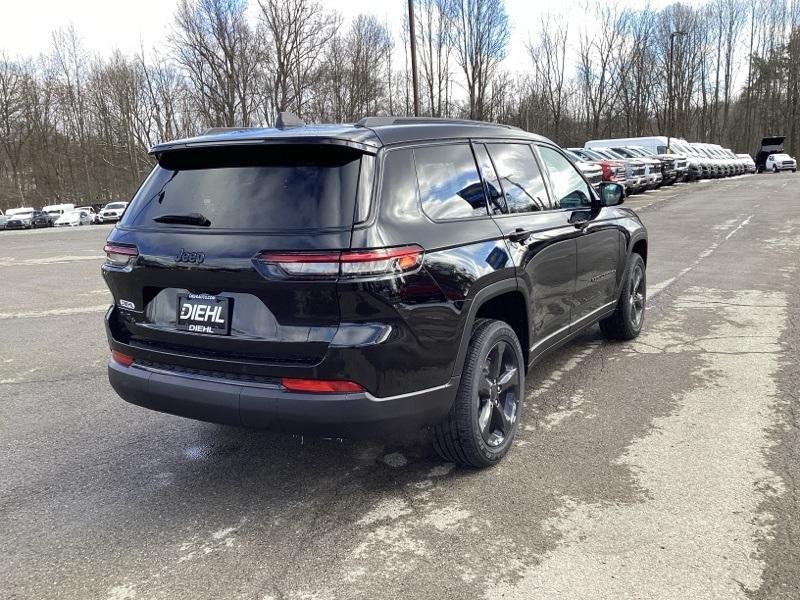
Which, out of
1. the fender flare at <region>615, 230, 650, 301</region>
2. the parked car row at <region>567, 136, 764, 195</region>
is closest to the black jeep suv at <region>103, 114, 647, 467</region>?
the fender flare at <region>615, 230, 650, 301</region>

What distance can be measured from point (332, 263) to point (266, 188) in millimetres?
534

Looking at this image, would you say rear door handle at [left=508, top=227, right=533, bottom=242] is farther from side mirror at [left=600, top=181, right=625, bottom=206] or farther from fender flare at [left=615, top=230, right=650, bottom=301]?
fender flare at [left=615, top=230, right=650, bottom=301]

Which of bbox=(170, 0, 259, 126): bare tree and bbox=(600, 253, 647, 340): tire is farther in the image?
bbox=(170, 0, 259, 126): bare tree

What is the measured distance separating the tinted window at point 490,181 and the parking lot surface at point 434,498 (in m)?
1.37

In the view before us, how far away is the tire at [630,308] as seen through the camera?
18.2 feet

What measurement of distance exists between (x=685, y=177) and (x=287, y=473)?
36.0 meters

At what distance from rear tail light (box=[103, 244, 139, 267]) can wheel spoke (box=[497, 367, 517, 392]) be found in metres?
1.99

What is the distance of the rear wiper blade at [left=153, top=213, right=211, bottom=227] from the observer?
9.73 feet

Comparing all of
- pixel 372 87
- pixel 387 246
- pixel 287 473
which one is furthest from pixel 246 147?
pixel 372 87

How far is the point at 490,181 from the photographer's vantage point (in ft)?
11.9

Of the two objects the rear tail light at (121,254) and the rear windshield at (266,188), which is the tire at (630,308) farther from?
the rear tail light at (121,254)

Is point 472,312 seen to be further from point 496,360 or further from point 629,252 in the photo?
point 629,252

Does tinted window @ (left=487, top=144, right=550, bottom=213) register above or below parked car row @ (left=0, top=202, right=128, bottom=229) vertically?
above

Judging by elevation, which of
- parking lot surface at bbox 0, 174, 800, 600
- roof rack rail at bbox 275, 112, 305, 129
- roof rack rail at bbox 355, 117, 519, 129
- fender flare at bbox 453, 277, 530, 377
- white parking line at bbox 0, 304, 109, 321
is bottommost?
parking lot surface at bbox 0, 174, 800, 600
